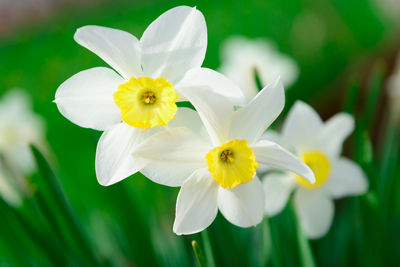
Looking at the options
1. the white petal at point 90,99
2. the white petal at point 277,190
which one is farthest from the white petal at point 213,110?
the white petal at point 277,190

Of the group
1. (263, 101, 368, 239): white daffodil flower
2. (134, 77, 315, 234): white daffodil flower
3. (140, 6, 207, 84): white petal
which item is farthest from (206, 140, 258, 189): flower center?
(263, 101, 368, 239): white daffodil flower

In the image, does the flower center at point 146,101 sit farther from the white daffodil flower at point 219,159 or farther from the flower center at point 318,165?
the flower center at point 318,165

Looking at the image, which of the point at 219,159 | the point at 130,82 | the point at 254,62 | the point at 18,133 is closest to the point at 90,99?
the point at 130,82

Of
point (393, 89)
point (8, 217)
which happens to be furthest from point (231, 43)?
point (8, 217)

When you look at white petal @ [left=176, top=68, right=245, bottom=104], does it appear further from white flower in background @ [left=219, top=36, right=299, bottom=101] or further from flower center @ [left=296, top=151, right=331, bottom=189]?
white flower in background @ [left=219, top=36, right=299, bottom=101]

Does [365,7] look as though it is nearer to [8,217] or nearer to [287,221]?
[287,221]

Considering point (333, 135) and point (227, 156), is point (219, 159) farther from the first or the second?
point (333, 135)

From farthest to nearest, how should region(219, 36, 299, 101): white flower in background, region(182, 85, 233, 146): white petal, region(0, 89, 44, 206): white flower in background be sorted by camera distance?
region(219, 36, 299, 101): white flower in background
region(0, 89, 44, 206): white flower in background
region(182, 85, 233, 146): white petal
